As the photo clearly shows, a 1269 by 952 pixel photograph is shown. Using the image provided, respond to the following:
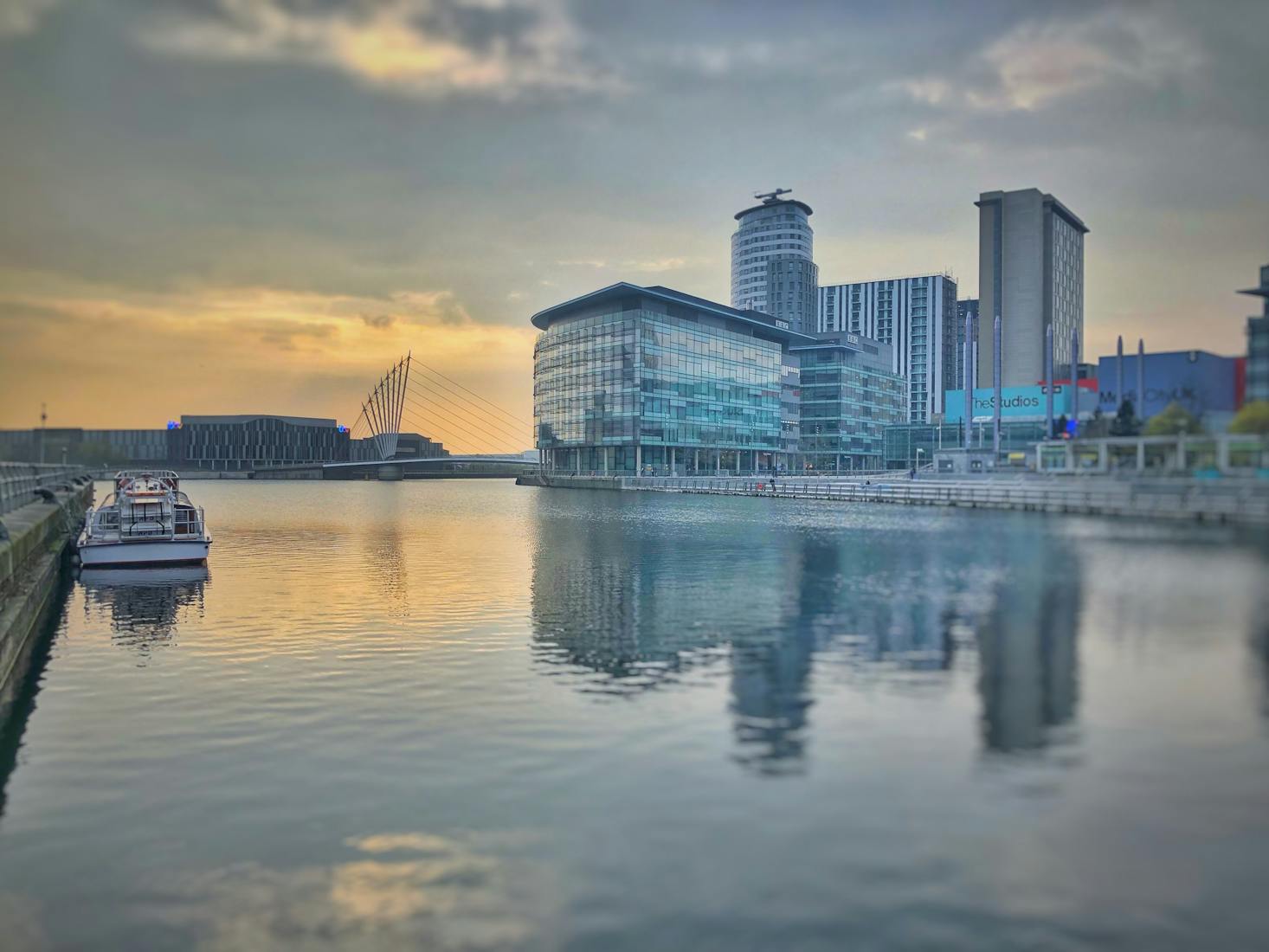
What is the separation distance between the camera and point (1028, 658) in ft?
69.5

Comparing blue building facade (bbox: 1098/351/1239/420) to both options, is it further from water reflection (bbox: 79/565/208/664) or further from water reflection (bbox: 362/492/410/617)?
water reflection (bbox: 79/565/208/664)

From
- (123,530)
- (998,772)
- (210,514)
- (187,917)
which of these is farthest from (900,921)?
(210,514)

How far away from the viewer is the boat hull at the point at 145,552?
44.0 metres

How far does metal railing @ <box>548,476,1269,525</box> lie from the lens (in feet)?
81.5

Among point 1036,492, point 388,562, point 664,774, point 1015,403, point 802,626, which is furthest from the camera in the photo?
point 1015,403

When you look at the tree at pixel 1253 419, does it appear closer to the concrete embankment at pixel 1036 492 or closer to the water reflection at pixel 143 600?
the concrete embankment at pixel 1036 492

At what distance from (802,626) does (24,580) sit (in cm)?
2634

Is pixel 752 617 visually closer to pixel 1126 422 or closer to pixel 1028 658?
pixel 1028 658

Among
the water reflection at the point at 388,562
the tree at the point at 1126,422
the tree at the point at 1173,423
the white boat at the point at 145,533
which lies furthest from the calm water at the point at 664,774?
the white boat at the point at 145,533

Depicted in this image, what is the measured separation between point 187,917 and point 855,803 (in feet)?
27.6

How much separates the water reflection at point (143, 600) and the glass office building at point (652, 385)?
401ft

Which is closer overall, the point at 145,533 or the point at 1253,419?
the point at 1253,419

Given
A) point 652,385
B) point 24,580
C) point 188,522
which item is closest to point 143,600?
point 24,580

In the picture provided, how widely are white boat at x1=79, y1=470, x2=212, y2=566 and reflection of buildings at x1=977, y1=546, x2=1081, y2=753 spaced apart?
1460 inches
